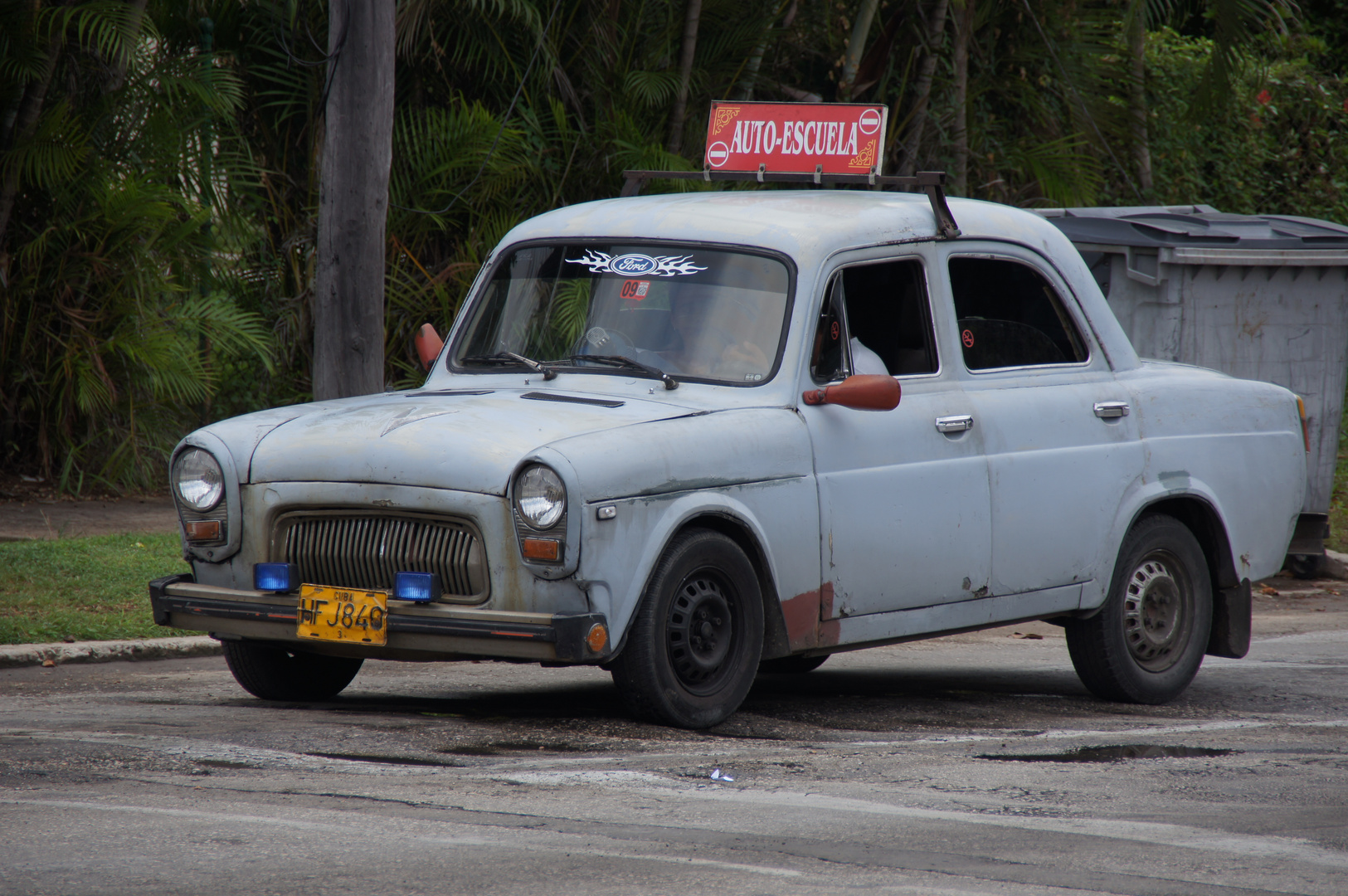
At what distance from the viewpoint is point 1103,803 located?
546 centimetres

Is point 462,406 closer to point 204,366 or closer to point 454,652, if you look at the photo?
point 454,652

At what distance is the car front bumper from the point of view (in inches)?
227

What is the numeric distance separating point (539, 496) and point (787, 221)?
1.76 m

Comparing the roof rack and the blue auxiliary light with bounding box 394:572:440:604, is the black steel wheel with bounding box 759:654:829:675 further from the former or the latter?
the blue auxiliary light with bounding box 394:572:440:604

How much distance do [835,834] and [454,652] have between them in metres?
1.61

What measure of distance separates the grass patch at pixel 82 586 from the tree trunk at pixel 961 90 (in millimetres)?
8821

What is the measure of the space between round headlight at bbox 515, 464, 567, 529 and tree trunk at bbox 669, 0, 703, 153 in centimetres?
971

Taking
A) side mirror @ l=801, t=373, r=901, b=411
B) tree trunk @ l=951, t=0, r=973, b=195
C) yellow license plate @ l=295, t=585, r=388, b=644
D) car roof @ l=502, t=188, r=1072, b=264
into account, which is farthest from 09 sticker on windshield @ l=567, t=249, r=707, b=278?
tree trunk @ l=951, t=0, r=973, b=195

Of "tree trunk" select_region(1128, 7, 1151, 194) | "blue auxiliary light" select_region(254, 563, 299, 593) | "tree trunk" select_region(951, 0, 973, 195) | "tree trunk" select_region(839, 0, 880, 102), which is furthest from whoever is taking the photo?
"tree trunk" select_region(1128, 7, 1151, 194)

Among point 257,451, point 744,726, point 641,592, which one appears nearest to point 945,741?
point 744,726

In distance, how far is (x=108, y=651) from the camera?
27.6 feet

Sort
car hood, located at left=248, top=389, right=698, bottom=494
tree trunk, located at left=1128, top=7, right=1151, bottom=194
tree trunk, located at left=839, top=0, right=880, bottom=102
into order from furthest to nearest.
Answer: tree trunk, located at left=1128, top=7, right=1151, bottom=194 < tree trunk, located at left=839, top=0, right=880, bottom=102 < car hood, located at left=248, top=389, right=698, bottom=494

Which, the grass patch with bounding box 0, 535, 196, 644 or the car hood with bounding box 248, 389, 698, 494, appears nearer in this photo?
the car hood with bounding box 248, 389, 698, 494

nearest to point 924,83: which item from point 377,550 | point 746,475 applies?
point 746,475
